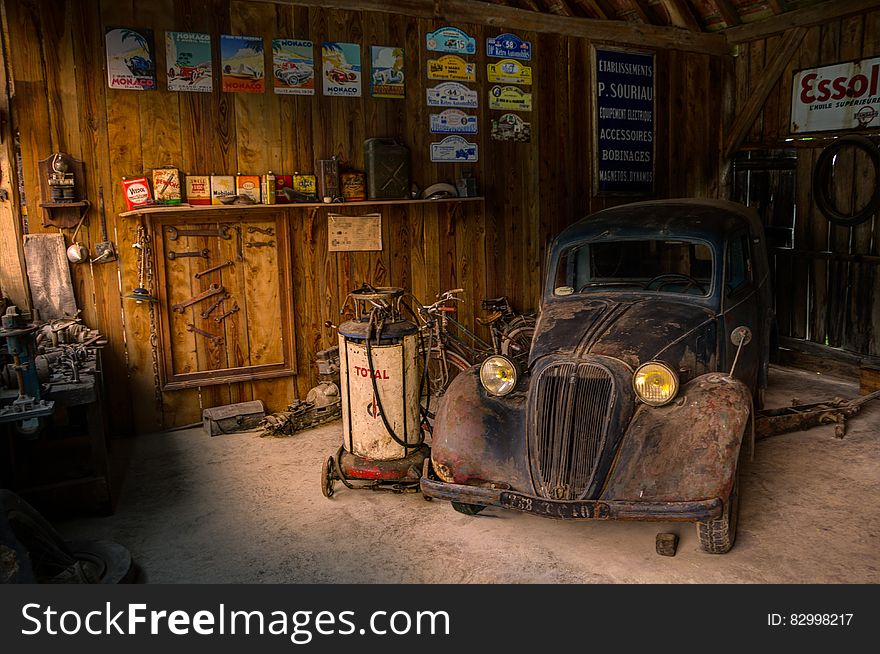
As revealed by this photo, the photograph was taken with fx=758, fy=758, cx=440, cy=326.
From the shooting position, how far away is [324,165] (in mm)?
6488

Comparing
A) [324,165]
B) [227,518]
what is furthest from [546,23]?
[227,518]

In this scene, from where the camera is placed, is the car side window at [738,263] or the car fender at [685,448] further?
the car side window at [738,263]

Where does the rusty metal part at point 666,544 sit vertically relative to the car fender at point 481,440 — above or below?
below

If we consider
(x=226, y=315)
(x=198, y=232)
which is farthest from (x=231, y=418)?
(x=198, y=232)

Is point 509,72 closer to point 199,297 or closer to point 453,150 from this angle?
point 453,150

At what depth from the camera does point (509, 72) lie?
24.1 feet

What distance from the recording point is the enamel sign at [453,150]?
711 cm

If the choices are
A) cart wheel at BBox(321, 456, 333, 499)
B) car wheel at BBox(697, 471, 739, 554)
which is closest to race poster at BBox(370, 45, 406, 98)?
cart wheel at BBox(321, 456, 333, 499)

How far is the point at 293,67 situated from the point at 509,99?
7.10ft

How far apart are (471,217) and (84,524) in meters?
4.40

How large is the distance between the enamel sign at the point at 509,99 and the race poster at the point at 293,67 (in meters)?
1.81

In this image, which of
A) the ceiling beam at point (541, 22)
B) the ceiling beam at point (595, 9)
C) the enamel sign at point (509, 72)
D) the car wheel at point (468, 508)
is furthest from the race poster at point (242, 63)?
the car wheel at point (468, 508)

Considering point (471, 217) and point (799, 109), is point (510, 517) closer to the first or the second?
point (471, 217)

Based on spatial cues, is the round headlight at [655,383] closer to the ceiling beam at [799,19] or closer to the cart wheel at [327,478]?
the cart wheel at [327,478]
